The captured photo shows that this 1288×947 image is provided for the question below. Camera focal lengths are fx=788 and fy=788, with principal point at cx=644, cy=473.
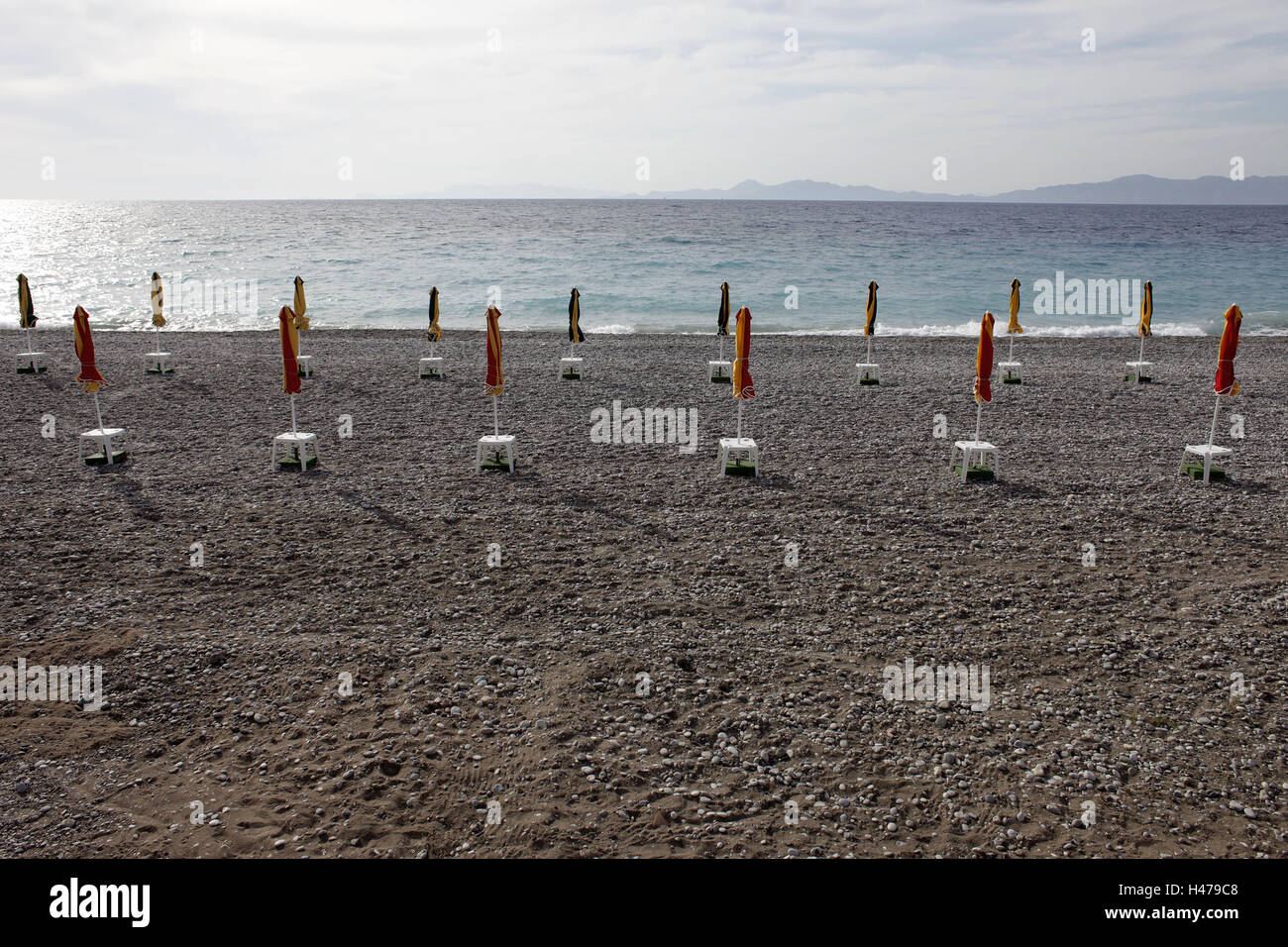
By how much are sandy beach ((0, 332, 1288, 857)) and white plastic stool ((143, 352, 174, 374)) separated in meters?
5.66

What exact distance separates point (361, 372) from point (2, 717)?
48.0ft

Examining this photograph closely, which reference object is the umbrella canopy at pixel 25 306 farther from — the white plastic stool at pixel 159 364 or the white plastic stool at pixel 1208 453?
the white plastic stool at pixel 1208 453

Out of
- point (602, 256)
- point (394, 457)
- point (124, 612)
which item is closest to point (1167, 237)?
point (602, 256)

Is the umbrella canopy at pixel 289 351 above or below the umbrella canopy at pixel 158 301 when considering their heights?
below

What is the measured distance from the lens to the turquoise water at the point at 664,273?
3381 centimetres

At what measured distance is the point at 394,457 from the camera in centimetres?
1248

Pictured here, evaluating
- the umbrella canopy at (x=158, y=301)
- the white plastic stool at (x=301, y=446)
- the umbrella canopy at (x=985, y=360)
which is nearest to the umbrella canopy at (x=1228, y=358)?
the umbrella canopy at (x=985, y=360)

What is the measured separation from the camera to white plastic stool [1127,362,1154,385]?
18.2m

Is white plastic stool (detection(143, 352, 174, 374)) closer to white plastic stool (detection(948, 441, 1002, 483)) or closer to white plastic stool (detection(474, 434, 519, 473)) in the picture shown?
white plastic stool (detection(474, 434, 519, 473))

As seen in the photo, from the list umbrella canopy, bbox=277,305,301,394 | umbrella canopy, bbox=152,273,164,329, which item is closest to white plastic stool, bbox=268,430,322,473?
umbrella canopy, bbox=277,305,301,394

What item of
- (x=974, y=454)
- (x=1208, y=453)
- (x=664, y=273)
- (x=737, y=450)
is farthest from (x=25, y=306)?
(x=664, y=273)

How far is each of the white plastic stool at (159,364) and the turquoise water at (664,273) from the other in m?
10.7

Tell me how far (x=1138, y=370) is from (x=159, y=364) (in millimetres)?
23474
